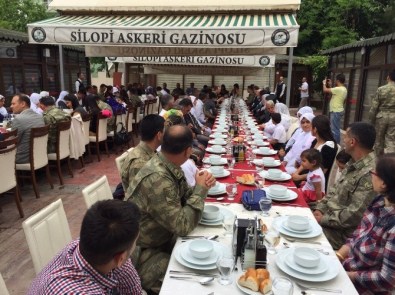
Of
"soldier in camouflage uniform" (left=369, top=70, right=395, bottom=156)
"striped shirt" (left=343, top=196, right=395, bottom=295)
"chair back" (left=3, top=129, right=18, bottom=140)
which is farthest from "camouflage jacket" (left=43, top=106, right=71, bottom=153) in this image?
"soldier in camouflage uniform" (left=369, top=70, right=395, bottom=156)

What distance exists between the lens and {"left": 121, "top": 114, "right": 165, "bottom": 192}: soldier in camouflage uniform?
2.86 m

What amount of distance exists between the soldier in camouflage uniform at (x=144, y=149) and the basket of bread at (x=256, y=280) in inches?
57.9

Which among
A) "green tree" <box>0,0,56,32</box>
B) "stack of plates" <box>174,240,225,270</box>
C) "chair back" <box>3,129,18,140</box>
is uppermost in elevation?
"green tree" <box>0,0,56,32</box>

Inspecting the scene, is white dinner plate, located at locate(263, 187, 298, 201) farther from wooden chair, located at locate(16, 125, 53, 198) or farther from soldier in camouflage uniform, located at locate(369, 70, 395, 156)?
soldier in camouflage uniform, located at locate(369, 70, 395, 156)

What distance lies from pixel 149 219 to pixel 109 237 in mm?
963

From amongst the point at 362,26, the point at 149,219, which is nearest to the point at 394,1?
the point at 362,26

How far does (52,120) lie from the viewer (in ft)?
17.7

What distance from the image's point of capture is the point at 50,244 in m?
2.05

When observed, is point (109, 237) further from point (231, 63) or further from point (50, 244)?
point (231, 63)

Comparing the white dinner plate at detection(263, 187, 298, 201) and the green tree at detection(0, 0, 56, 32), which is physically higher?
the green tree at detection(0, 0, 56, 32)

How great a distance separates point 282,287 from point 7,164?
3513 mm

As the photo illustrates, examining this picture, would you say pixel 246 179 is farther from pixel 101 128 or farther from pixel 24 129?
pixel 101 128

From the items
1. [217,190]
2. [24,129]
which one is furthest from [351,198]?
[24,129]

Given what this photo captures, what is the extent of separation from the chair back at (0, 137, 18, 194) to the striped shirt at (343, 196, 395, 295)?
3.53m
